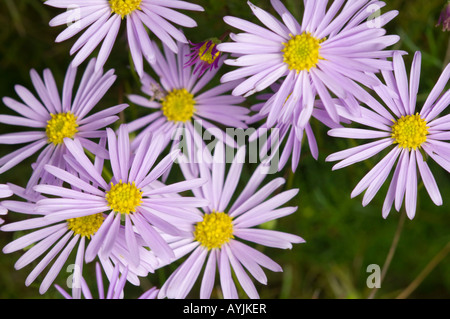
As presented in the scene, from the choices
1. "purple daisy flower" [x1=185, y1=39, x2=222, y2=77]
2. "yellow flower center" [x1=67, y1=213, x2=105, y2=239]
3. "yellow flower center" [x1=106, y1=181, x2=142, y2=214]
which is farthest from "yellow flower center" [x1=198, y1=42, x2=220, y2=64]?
"yellow flower center" [x1=67, y1=213, x2=105, y2=239]

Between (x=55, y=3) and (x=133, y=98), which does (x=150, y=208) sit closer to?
(x=133, y=98)

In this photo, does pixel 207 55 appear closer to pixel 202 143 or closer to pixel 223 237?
pixel 202 143

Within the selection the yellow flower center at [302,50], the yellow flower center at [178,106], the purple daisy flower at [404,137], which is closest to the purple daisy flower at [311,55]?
the yellow flower center at [302,50]

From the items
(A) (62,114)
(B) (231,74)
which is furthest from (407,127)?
(A) (62,114)

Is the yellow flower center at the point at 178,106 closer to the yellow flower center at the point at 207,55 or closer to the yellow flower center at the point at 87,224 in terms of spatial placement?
the yellow flower center at the point at 207,55

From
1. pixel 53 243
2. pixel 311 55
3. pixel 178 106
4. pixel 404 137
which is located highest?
pixel 178 106

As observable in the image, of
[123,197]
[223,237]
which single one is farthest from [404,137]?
[123,197]
